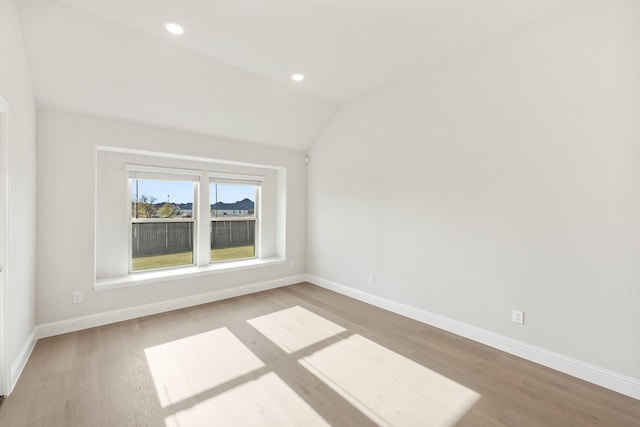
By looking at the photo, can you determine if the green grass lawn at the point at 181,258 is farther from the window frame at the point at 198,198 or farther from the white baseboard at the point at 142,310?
the white baseboard at the point at 142,310

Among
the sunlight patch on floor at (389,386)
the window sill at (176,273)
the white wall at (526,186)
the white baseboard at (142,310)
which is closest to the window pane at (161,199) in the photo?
the window sill at (176,273)

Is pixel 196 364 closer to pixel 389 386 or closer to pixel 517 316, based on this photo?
pixel 389 386

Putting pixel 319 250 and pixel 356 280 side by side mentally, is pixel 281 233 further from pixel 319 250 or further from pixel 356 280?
pixel 356 280

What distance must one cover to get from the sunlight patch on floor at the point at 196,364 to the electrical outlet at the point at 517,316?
7.73 ft

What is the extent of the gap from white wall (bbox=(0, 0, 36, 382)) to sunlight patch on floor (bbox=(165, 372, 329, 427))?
1594 mm

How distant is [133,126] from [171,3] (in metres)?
1.71

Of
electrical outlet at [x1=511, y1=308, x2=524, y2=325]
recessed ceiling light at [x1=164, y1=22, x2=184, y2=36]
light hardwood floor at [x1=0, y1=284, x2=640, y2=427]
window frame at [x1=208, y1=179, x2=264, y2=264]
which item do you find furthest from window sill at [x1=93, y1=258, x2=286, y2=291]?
Result: electrical outlet at [x1=511, y1=308, x2=524, y2=325]

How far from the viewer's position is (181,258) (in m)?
4.20

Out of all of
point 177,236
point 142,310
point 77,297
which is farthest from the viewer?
point 177,236

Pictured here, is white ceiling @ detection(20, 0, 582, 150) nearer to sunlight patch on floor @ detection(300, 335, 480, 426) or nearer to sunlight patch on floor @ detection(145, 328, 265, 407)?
sunlight patch on floor @ detection(145, 328, 265, 407)

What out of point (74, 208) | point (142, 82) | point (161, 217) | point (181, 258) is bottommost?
point (181, 258)

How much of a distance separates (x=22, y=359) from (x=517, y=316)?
14.4 ft

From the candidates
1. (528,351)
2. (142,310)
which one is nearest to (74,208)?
(142,310)

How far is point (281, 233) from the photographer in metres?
5.02
